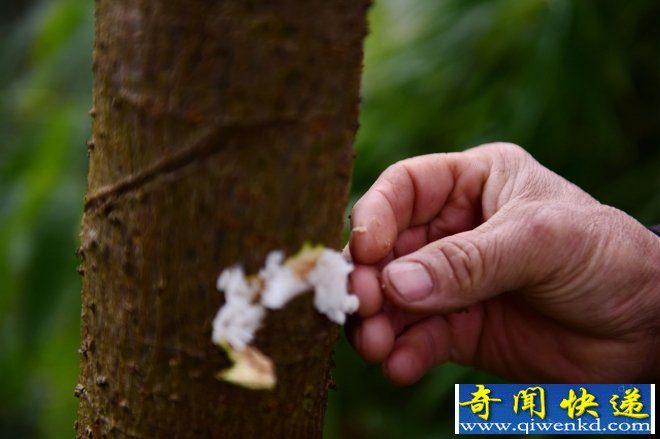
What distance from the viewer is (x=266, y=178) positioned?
0.51m

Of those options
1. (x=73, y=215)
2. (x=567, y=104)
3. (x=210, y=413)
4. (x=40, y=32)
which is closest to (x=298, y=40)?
(x=210, y=413)

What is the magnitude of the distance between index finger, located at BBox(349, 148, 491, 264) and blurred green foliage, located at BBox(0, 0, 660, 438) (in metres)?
0.46

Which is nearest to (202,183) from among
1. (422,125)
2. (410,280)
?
(410,280)

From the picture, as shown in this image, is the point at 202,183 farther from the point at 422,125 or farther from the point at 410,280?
the point at 422,125

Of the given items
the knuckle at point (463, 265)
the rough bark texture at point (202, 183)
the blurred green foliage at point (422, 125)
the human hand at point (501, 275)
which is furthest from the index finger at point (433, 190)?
the blurred green foliage at point (422, 125)

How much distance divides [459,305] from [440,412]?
0.81 m

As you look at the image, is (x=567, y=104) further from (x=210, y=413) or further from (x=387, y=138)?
(x=210, y=413)

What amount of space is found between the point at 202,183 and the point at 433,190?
447 millimetres

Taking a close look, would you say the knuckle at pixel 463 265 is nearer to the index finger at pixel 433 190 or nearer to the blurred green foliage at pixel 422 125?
the index finger at pixel 433 190

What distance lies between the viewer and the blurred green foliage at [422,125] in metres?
1.21

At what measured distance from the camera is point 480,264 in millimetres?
718

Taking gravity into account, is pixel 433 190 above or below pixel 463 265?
above

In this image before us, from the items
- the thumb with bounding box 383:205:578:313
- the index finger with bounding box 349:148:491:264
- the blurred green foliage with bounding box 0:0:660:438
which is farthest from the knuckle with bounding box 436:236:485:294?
the blurred green foliage with bounding box 0:0:660:438

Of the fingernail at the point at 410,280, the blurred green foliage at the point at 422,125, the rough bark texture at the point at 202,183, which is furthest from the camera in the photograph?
the blurred green foliage at the point at 422,125
